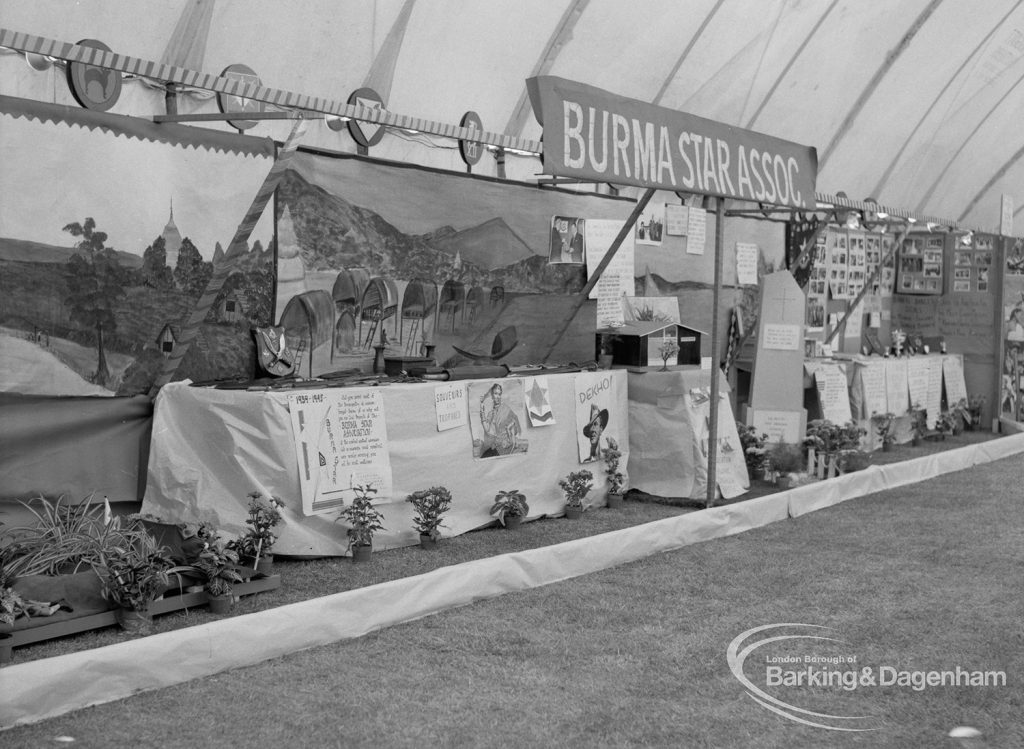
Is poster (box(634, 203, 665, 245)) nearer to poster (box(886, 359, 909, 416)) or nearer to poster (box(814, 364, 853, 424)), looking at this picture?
poster (box(814, 364, 853, 424))

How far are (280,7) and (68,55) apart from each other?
159 centimetres

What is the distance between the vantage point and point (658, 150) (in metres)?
5.60

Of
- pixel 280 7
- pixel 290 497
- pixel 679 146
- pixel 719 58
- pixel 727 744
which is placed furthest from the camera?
pixel 719 58

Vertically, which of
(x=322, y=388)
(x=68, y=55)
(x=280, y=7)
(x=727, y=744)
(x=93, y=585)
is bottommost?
(x=727, y=744)

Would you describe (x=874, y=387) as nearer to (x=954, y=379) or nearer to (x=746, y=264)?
(x=746, y=264)

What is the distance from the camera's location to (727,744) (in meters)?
3.22

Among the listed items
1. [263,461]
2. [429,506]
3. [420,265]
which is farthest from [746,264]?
[263,461]

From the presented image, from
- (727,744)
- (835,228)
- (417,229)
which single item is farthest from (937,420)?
(727,744)

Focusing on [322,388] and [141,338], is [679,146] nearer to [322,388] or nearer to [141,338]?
[322,388]

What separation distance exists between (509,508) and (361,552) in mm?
1058

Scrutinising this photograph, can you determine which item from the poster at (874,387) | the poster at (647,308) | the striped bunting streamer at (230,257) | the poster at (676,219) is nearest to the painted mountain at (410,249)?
the poster at (647,308)

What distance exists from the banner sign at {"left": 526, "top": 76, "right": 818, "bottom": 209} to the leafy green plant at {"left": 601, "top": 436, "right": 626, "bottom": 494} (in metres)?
1.63

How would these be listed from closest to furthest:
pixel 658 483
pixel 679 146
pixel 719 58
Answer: pixel 679 146 → pixel 658 483 → pixel 719 58

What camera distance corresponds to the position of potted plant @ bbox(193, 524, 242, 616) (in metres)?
4.26
